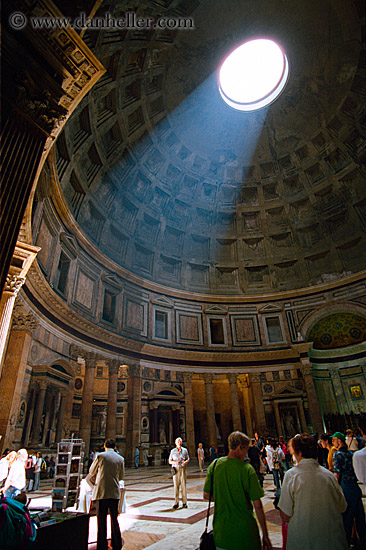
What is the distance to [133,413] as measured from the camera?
1950 cm

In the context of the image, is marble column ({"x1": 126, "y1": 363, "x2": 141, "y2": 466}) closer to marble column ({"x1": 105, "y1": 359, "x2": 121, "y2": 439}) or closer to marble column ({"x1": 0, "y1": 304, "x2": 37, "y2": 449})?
marble column ({"x1": 105, "y1": 359, "x2": 121, "y2": 439})

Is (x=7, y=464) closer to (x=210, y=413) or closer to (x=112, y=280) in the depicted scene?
(x=112, y=280)

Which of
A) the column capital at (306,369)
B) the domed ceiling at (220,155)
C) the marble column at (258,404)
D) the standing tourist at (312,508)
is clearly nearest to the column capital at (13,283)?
the standing tourist at (312,508)

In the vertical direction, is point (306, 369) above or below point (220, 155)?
below

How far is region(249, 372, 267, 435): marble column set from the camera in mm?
22053

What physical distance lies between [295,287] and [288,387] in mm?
8227

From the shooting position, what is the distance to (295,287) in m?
26.4

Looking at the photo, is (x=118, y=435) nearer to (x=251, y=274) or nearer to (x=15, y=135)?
(x=251, y=274)

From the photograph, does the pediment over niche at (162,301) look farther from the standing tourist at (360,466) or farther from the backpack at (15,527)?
the backpack at (15,527)

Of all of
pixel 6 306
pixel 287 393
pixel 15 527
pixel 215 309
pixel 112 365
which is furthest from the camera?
pixel 215 309

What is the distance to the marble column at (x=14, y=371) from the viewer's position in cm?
1090

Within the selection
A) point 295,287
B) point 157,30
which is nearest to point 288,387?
point 295,287

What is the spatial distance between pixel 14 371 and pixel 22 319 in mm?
1952

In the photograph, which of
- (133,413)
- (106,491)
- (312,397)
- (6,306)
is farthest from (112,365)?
(106,491)
